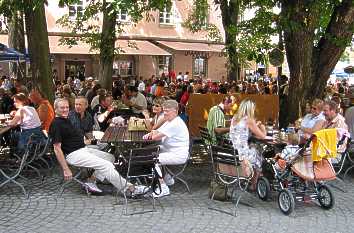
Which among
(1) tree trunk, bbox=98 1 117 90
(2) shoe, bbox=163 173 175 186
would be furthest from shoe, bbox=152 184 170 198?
(1) tree trunk, bbox=98 1 117 90

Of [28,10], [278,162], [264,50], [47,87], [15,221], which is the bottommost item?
[15,221]

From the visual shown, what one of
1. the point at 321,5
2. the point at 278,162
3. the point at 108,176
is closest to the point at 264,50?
the point at 321,5

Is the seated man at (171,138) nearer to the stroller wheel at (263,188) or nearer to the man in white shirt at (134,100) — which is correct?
the stroller wheel at (263,188)

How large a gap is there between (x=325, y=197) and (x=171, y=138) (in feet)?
7.19

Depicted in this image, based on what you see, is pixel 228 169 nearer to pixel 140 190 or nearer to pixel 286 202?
pixel 286 202

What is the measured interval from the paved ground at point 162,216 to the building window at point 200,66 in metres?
27.6

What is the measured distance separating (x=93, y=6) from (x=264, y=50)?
677 cm

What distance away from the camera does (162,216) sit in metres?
6.29

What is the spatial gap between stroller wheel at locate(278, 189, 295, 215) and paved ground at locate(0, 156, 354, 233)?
0.28 ft

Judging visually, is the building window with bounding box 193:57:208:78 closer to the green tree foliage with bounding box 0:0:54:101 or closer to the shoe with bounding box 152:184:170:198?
the green tree foliage with bounding box 0:0:54:101

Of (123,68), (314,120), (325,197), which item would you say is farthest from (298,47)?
(123,68)

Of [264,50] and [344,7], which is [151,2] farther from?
[344,7]

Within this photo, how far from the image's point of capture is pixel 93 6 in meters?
15.8

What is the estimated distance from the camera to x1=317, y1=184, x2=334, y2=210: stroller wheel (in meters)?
6.59
